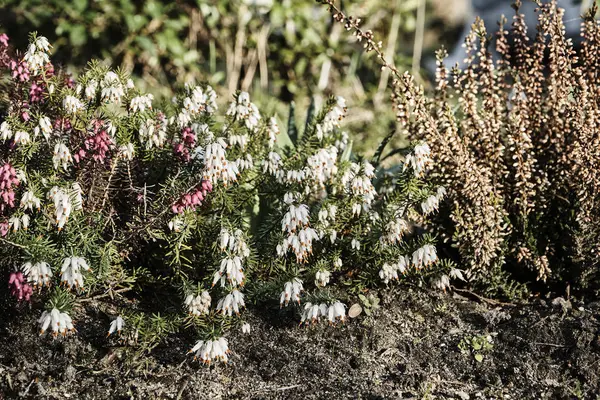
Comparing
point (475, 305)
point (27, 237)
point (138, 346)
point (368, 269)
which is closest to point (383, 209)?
point (368, 269)

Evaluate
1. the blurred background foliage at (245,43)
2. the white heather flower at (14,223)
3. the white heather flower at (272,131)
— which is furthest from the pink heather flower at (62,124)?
the blurred background foliage at (245,43)

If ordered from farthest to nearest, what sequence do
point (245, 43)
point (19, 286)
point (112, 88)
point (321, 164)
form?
point (245, 43) → point (321, 164) → point (112, 88) → point (19, 286)

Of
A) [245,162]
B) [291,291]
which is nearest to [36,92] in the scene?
[245,162]

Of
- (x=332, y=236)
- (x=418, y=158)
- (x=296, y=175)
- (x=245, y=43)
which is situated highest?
(x=245, y=43)

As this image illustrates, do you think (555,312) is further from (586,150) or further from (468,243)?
(586,150)

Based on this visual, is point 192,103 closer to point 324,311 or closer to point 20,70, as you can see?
point 20,70

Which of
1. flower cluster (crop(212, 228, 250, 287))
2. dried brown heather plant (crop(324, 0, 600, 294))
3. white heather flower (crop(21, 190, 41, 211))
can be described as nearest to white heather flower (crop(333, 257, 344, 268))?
flower cluster (crop(212, 228, 250, 287))

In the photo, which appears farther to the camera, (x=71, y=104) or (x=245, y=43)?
(x=245, y=43)

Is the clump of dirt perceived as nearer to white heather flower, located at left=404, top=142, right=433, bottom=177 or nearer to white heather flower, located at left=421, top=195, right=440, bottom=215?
white heather flower, located at left=421, top=195, right=440, bottom=215

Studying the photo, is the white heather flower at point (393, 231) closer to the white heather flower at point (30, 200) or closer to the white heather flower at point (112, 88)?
the white heather flower at point (112, 88)
